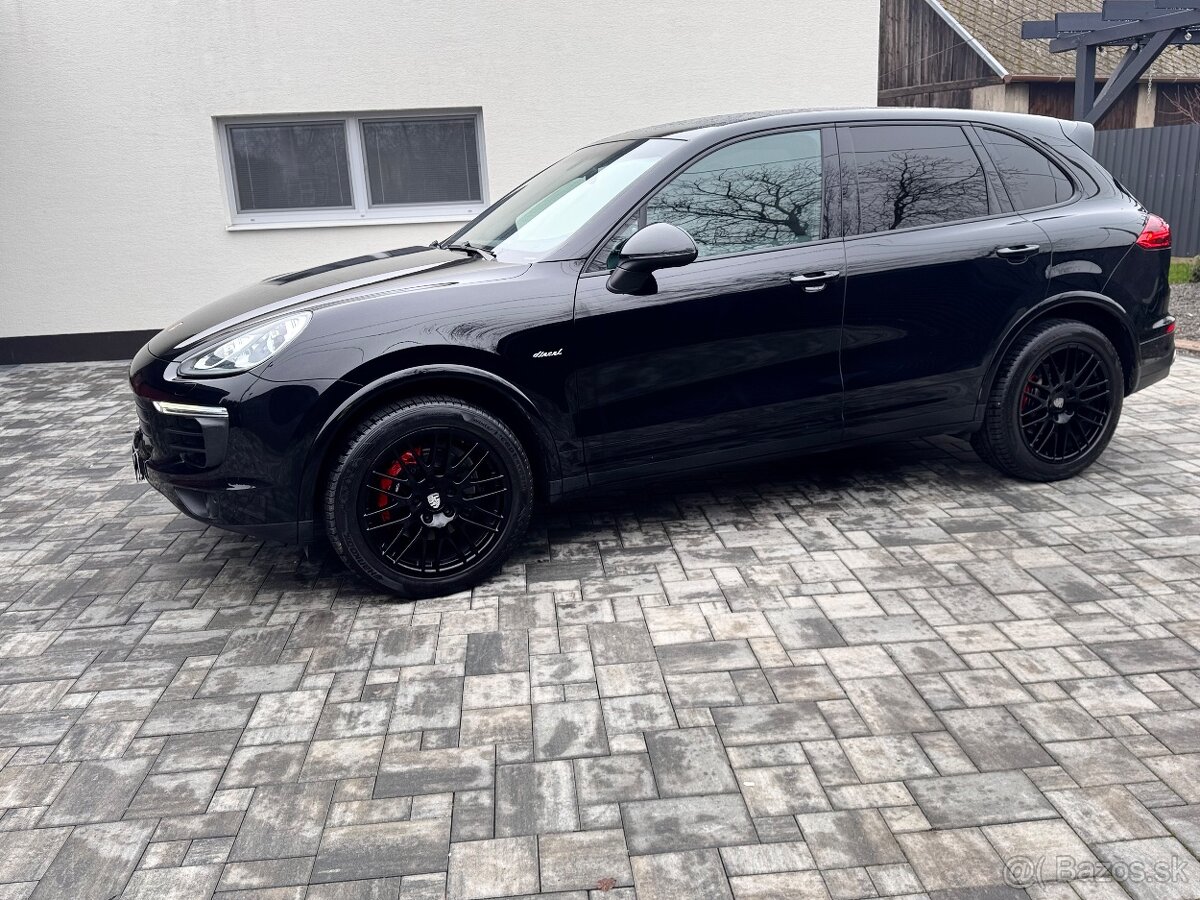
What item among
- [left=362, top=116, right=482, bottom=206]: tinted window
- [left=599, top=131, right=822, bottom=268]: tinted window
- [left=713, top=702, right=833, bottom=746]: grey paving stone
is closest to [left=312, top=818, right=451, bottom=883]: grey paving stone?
[left=713, top=702, right=833, bottom=746]: grey paving stone

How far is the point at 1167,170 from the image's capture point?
1409 centimetres

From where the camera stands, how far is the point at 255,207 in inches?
380

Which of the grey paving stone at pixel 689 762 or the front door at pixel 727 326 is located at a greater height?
the front door at pixel 727 326

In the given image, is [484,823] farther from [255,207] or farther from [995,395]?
[255,207]

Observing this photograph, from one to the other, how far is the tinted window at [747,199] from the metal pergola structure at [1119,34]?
35.8 feet

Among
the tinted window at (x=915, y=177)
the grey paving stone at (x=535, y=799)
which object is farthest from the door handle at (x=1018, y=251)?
the grey paving stone at (x=535, y=799)

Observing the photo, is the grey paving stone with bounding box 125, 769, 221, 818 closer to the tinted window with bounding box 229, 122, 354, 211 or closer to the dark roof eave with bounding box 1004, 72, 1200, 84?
the tinted window with bounding box 229, 122, 354, 211

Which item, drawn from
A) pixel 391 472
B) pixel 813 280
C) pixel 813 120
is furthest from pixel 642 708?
pixel 813 120

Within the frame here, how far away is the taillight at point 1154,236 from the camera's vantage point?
5.11m

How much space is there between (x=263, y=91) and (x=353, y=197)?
1.22 meters

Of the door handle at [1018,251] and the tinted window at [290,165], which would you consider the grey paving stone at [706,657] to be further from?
the tinted window at [290,165]

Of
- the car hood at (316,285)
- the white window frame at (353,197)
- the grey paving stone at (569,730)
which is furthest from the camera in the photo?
Answer: the white window frame at (353,197)

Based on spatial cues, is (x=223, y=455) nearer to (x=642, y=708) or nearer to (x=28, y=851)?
(x=28, y=851)

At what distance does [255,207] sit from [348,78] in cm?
155
